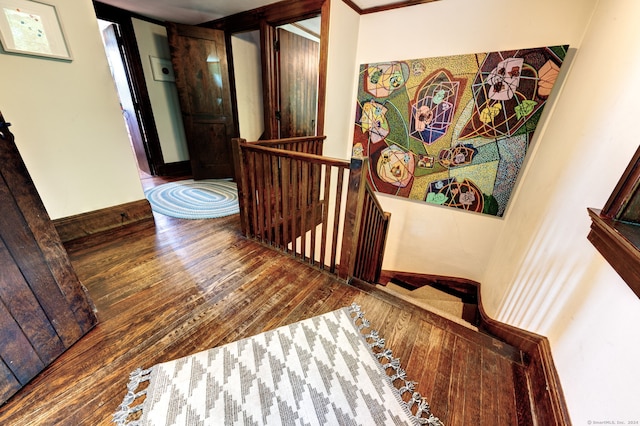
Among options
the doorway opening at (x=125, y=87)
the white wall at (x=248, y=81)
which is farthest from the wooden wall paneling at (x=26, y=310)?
the white wall at (x=248, y=81)

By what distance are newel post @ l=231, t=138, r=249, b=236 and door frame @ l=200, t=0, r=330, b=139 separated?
43.7 inches

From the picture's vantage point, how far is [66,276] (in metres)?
1.08

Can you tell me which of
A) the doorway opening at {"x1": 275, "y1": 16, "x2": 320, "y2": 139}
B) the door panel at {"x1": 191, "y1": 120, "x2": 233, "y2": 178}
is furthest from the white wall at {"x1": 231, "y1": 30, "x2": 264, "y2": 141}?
the doorway opening at {"x1": 275, "y1": 16, "x2": 320, "y2": 139}

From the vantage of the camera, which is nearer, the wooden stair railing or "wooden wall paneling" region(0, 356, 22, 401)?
"wooden wall paneling" region(0, 356, 22, 401)

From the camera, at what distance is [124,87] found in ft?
11.4

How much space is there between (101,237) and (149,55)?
9.20 feet

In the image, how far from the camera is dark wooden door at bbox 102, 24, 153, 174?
3.20 metres

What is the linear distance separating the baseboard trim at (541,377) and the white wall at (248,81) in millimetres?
3959

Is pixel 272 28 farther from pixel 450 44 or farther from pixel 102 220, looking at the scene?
pixel 102 220

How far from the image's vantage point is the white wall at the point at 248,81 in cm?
341

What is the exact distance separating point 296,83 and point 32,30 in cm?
236

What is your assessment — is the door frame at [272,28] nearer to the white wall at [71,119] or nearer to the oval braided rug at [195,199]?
the oval braided rug at [195,199]

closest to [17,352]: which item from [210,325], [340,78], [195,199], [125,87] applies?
[210,325]

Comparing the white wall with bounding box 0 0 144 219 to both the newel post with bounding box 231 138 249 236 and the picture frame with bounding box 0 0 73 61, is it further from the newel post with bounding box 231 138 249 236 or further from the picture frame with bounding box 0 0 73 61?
the newel post with bounding box 231 138 249 236
